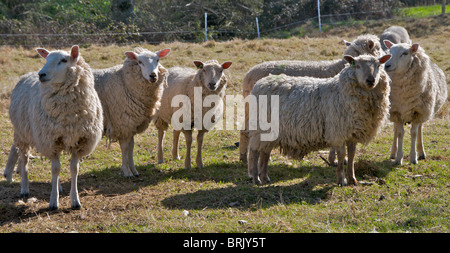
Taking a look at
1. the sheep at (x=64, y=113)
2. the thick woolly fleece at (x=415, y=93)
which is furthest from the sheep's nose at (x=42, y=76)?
the thick woolly fleece at (x=415, y=93)

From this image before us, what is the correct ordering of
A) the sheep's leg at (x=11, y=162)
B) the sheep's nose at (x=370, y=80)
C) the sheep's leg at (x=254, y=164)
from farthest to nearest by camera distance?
1. the sheep's leg at (x=11, y=162)
2. the sheep's leg at (x=254, y=164)
3. the sheep's nose at (x=370, y=80)

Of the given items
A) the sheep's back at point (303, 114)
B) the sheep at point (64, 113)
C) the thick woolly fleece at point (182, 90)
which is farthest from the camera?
the thick woolly fleece at point (182, 90)

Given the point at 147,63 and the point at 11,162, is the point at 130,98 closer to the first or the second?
the point at 147,63

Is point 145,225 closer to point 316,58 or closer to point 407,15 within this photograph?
point 316,58

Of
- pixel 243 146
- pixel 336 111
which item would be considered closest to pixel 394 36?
pixel 243 146

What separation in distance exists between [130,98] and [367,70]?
3.64 meters

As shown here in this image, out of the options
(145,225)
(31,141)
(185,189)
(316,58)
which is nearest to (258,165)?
(185,189)

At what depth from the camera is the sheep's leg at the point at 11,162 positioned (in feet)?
24.8

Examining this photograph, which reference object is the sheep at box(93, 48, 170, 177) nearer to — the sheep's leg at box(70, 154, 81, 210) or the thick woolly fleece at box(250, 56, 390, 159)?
the sheep's leg at box(70, 154, 81, 210)

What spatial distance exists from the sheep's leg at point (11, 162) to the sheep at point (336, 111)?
11.8 ft

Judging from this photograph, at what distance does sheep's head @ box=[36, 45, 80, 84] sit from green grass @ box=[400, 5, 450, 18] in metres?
20.3

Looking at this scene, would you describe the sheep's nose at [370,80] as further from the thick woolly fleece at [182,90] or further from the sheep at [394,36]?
the sheep at [394,36]

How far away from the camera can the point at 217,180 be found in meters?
7.71
